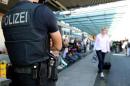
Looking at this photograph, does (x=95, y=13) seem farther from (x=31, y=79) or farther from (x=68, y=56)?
(x=31, y=79)

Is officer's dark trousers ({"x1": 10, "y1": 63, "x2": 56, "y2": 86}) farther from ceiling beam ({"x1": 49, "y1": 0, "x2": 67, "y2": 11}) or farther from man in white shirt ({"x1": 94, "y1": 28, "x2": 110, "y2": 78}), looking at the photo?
ceiling beam ({"x1": 49, "y1": 0, "x2": 67, "y2": 11})

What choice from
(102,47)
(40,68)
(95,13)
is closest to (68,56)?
(102,47)

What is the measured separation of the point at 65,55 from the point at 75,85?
6.72 m

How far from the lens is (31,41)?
10.5 ft

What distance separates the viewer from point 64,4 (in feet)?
60.4

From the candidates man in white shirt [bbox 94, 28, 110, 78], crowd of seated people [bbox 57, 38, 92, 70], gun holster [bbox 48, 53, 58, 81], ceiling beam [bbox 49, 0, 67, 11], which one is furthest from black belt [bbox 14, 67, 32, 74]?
ceiling beam [bbox 49, 0, 67, 11]

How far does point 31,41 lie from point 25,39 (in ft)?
0.23

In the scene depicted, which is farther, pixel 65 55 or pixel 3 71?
pixel 65 55

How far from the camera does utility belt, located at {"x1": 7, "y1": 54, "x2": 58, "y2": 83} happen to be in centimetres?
321

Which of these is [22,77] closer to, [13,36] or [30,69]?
[30,69]

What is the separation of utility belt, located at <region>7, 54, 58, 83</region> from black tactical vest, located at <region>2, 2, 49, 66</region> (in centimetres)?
4

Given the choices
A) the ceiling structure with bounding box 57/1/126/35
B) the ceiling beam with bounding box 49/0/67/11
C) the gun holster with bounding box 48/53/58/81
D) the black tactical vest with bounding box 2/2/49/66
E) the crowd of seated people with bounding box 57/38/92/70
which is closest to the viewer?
the black tactical vest with bounding box 2/2/49/66

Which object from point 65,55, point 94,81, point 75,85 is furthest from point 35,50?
point 65,55

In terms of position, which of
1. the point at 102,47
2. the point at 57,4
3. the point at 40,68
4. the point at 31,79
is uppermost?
the point at 57,4
